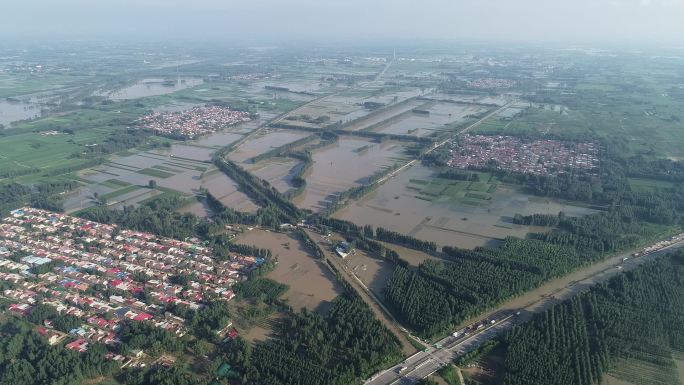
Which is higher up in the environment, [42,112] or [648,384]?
[42,112]

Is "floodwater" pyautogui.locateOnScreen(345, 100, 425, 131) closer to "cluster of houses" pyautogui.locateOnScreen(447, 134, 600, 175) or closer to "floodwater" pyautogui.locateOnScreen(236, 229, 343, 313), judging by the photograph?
"cluster of houses" pyautogui.locateOnScreen(447, 134, 600, 175)

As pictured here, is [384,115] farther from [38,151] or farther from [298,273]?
[298,273]

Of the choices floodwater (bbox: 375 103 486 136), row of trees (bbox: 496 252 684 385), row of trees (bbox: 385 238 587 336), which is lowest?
row of trees (bbox: 496 252 684 385)

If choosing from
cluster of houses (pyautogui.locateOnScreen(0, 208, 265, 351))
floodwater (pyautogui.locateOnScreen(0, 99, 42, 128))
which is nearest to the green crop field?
floodwater (pyautogui.locateOnScreen(0, 99, 42, 128))

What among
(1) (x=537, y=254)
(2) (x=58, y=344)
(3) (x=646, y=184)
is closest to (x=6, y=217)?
(2) (x=58, y=344)

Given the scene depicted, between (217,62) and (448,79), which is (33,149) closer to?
(448,79)

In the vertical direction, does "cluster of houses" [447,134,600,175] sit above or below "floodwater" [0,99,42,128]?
below

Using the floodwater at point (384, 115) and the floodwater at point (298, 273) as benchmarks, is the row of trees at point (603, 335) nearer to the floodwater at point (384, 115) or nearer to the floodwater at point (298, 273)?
the floodwater at point (298, 273)
